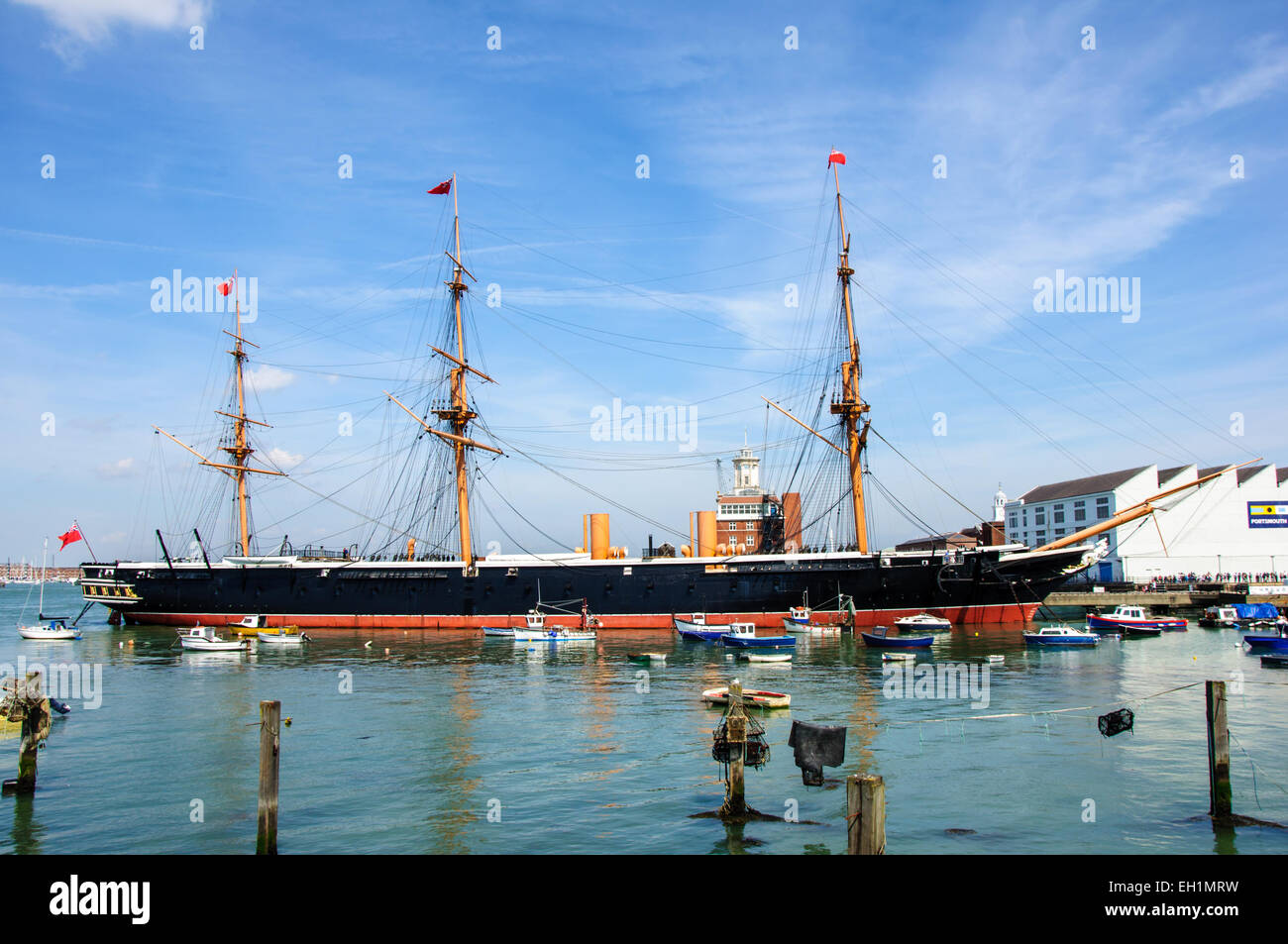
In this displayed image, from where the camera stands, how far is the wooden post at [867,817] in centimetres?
1157

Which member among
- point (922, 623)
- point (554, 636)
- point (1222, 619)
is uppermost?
point (922, 623)

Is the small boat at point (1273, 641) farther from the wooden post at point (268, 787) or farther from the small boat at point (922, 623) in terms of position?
the wooden post at point (268, 787)

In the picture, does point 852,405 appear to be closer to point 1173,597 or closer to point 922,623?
point 922,623

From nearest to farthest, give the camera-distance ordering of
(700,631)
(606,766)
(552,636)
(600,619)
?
1. (606,766)
2. (700,631)
3. (552,636)
4. (600,619)

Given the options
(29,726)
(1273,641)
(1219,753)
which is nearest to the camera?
(1219,753)

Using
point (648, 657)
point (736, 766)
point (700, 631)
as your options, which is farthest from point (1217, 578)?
point (736, 766)

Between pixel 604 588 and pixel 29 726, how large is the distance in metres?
48.0

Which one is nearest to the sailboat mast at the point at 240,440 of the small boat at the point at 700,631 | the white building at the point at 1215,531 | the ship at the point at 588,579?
the ship at the point at 588,579

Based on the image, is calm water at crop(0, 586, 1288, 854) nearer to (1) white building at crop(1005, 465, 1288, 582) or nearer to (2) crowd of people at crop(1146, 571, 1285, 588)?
(2) crowd of people at crop(1146, 571, 1285, 588)

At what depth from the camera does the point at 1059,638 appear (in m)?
51.5

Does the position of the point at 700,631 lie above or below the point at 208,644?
above
